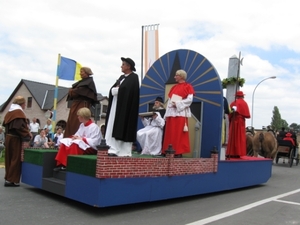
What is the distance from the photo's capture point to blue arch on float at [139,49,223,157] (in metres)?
8.52

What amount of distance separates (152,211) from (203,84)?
3797 mm

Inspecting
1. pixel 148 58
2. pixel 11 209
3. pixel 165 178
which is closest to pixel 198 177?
pixel 165 178

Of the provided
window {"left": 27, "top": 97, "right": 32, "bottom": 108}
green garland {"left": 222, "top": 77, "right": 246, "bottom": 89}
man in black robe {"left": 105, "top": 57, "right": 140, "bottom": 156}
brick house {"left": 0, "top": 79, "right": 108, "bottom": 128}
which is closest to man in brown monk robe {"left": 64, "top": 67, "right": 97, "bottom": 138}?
man in black robe {"left": 105, "top": 57, "right": 140, "bottom": 156}

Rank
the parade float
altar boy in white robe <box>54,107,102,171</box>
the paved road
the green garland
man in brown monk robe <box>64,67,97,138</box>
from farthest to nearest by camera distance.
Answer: the green garland → man in brown monk robe <box>64,67,97,138</box> → altar boy in white robe <box>54,107,102,171</box> → the parade float → the paved road

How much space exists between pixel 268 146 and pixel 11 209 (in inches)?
480

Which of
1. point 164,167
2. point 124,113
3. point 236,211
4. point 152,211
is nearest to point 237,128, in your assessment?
point 236,211

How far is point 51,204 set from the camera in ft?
20.6

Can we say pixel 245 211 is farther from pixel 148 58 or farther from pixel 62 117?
pixel 62 117

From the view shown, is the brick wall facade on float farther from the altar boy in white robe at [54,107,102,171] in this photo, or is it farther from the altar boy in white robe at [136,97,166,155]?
the altar boy in white robe at [136,97,166,155]

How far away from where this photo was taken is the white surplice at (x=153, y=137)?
856cm

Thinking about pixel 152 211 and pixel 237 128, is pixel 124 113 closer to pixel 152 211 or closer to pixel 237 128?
pixel 152 211

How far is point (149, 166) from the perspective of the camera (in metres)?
6.30

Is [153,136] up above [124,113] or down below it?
below

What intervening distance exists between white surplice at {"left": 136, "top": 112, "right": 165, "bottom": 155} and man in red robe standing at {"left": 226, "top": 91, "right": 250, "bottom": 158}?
8.85 ft
